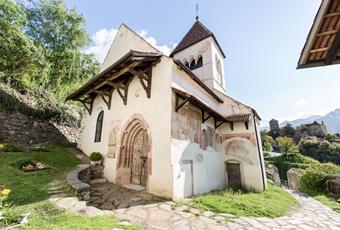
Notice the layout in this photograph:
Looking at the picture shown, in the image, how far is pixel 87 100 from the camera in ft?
34.6

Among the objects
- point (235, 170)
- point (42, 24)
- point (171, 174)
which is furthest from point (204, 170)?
point (42, 24)

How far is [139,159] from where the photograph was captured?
730 cm

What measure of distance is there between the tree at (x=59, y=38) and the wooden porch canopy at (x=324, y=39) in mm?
15823

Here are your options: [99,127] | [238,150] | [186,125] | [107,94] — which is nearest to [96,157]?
[99,127]

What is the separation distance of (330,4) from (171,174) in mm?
5264

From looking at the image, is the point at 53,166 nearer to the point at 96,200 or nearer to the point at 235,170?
the point at 96,200

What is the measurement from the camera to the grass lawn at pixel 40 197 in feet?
9.20

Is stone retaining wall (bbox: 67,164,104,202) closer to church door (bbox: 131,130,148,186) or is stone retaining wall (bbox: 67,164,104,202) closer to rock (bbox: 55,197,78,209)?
rock (bbox: 55,197,78,209)

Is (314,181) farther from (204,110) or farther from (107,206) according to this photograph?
(107,206)

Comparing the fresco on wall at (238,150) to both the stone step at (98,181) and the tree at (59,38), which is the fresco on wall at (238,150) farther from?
the tree at (59,38)

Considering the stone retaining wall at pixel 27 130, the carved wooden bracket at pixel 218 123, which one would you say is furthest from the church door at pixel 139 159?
the stone retaining wall at pixel 27 130

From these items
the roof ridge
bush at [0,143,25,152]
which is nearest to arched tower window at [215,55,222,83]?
the roof ridge

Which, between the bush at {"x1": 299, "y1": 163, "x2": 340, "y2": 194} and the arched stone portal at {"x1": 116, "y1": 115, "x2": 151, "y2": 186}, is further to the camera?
the bush at {"x1": 299, "y1": 163, "x2": 340, "y2": 194}

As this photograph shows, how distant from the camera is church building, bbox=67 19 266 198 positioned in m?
5.78
